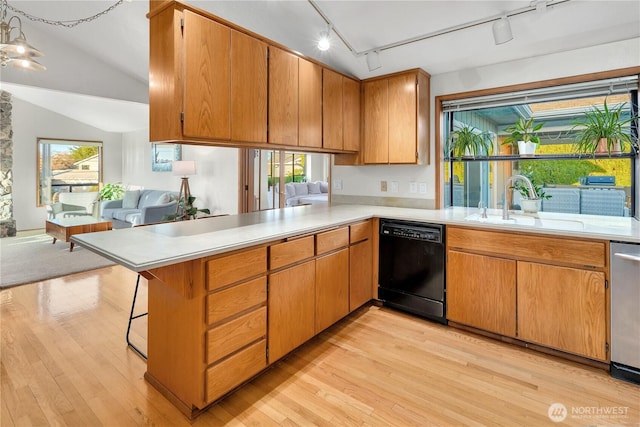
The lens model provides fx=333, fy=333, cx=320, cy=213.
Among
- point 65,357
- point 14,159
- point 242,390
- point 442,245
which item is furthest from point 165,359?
point 14,159

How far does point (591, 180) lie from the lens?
Result: 105 inches

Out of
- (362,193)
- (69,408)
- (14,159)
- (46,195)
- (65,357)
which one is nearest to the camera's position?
(69,408)

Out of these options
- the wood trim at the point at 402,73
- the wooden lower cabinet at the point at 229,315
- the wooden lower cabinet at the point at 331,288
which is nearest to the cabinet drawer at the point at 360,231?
the wooden lower cabinet at the point at 331,288

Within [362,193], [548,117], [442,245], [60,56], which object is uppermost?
[60,56]

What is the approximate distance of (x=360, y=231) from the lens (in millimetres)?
2791

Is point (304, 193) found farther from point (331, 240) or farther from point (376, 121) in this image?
point (331, 240)

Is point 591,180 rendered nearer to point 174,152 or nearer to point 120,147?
point 174,152

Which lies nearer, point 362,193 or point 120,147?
point 362,193

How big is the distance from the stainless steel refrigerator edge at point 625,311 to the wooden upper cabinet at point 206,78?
2.43 meters

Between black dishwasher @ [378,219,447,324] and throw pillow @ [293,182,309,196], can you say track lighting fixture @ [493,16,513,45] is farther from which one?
throw pillow @ [293,182,309,196]

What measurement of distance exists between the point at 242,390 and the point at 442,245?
5.63 ft

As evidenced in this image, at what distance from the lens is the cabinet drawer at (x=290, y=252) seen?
1.93m

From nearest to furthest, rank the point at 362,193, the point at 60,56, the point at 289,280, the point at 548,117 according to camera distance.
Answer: the point at 289,280 < the point at 548,117 < the point at 362,193 < the point at 60,56

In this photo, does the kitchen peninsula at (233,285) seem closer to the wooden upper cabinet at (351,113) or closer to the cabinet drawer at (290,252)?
the cabinet drawer at (290,252)
